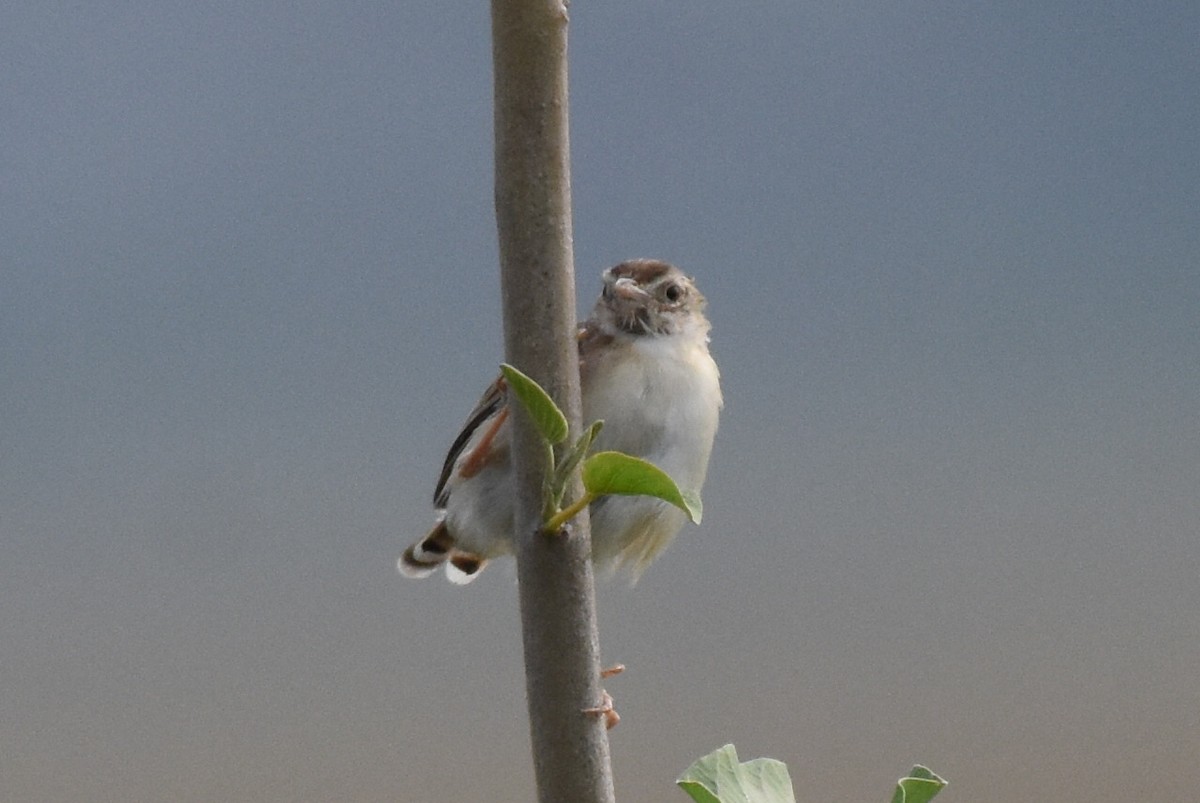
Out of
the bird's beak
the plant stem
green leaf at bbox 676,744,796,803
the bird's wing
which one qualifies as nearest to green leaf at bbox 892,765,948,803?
green leaf at bbox 676,744,796,803

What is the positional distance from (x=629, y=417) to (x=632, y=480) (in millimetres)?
1931

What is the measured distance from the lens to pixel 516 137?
135cm

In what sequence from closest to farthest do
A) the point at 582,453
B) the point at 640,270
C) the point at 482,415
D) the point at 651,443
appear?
the point at 582,453, the point at 651,443, the point at 482,415, the point at 640,270

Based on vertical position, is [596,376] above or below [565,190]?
above

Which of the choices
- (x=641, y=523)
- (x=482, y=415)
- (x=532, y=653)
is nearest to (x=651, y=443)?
(x=641, y=523)

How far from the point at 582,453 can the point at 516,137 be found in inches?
13.4

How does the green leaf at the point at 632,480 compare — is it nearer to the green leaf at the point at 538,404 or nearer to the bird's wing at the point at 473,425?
the green leaf at the point at 538,404

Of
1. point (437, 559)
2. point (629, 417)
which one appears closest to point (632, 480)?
point (629, 417)

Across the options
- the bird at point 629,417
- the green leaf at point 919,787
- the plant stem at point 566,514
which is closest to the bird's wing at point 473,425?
the bird at point 629,417

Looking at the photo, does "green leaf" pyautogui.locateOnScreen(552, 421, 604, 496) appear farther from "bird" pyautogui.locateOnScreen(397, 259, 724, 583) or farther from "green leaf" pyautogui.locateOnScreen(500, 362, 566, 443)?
"bird" pyautogui.locateOnScreen(397, 259, 724, 583)

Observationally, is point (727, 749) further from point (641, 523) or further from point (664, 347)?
point (664, 347)

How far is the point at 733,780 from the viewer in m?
→ 1.34

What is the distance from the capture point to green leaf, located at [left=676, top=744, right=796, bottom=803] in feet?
4.29

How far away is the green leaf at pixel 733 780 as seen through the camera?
A: 1.31 m
